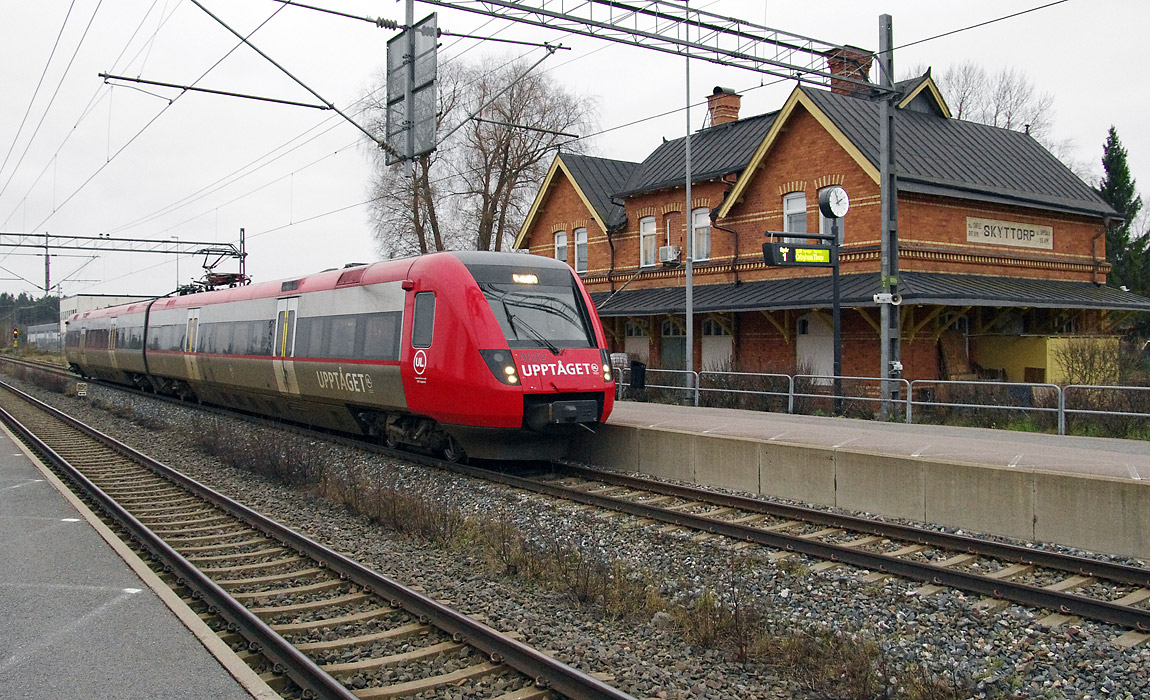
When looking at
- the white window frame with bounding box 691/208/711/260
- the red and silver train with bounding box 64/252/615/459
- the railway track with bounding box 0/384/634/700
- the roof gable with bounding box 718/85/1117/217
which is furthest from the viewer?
the white window frame with bounding box 691/208/711/260

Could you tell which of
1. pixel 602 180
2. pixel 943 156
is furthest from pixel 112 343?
pixel 943 156

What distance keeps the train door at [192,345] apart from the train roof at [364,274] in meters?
0.49

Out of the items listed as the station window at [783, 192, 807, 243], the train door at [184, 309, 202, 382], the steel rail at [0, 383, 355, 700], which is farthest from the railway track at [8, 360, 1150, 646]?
the train door at [184, 309, 202, 382]

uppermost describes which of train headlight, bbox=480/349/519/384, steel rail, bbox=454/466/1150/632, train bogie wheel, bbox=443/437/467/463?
train headlight, bbox=480/349/519/384

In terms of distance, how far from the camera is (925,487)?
10.2m

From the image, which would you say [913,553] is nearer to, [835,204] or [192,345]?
[835,204]

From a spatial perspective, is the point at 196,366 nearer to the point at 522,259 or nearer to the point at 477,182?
the point at 522,259

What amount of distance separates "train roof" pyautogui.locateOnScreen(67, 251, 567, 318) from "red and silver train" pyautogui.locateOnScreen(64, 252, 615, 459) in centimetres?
3

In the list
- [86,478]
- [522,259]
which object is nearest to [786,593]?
[522,259]

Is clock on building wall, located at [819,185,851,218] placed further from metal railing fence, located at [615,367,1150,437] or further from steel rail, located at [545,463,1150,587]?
steel rail, located at [545,463,1150,587]

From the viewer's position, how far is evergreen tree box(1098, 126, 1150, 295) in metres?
43.5

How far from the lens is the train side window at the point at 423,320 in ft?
42.7

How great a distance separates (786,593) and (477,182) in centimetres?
4046

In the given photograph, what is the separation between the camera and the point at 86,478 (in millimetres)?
12812
